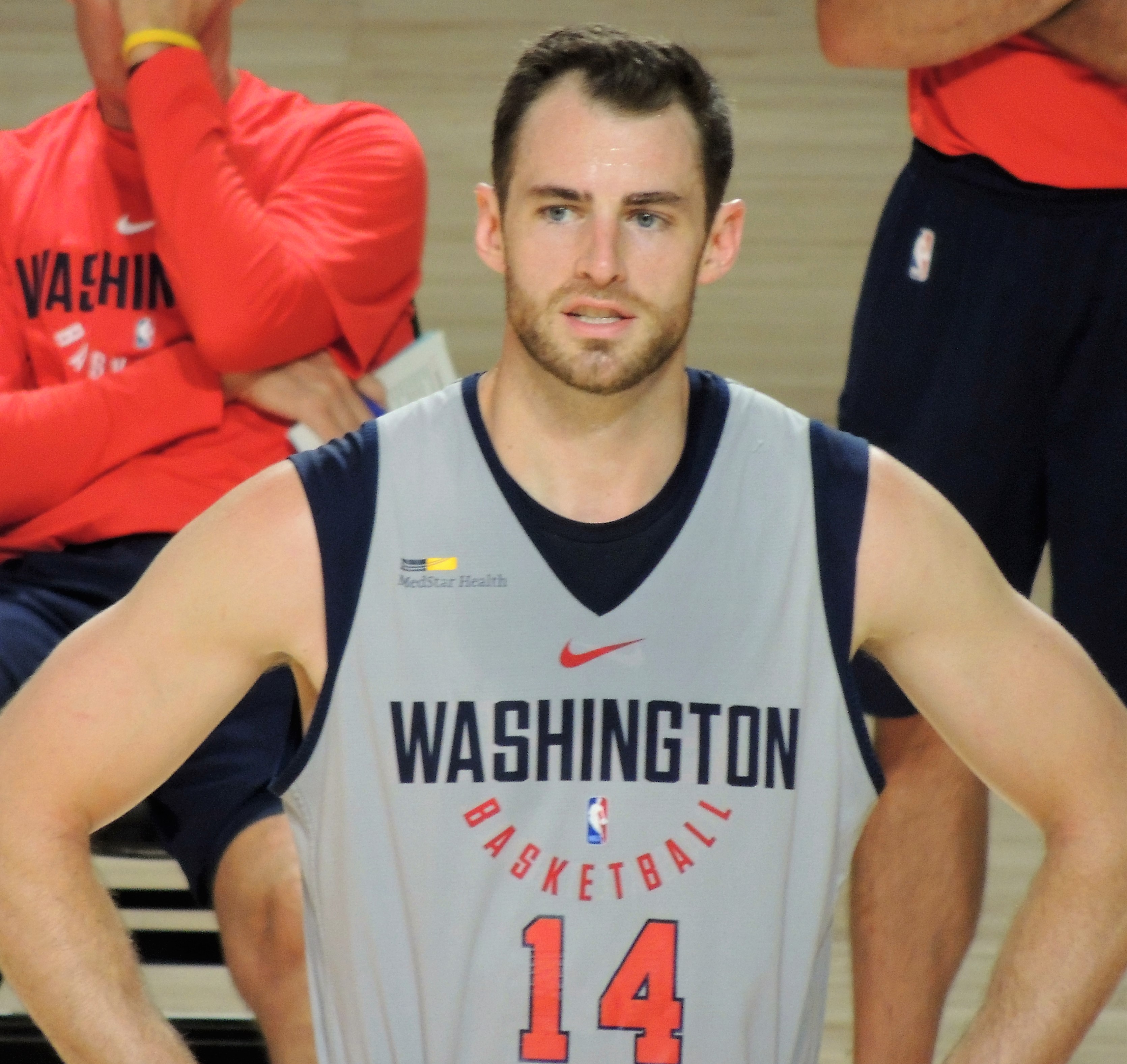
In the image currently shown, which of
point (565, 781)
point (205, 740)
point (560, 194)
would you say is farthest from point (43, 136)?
point (565, 781)

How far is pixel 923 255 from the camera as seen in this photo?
2146 mm

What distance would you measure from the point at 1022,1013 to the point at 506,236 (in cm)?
86

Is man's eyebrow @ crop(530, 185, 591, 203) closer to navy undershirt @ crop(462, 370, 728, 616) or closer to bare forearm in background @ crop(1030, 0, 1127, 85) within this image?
navy undershirt @ crop(462, 370, 728, 616)

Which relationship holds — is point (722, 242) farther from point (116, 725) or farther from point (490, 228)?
point (116, 725)

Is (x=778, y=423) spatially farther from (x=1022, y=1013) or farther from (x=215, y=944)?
(x=215, y=944)

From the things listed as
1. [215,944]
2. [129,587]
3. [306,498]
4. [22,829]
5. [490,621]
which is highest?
[306,498]

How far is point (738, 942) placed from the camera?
165 cm

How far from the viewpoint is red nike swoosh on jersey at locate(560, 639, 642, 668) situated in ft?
5.41

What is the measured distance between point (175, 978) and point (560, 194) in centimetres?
160

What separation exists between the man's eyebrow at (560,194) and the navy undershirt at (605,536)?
0.73 feet

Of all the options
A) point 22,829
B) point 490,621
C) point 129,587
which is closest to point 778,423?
point 490,621

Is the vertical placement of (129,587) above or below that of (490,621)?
below

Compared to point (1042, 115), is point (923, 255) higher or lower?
lower

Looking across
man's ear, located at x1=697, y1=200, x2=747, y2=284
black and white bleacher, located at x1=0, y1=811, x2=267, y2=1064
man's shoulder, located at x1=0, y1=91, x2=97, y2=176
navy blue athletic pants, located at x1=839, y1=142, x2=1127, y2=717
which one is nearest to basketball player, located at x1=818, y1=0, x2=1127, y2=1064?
navy blue athletic pants, located at x1=839, y1=142, x2=1127, y2=717
